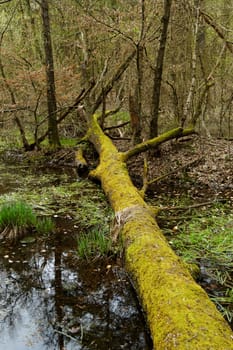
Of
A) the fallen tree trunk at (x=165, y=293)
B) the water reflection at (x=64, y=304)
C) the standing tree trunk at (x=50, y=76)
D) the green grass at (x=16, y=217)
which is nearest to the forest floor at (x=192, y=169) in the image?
the fallen tree trunk at (x=165, y=293)

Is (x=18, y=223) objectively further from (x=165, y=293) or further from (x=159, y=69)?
(x=159, y=69)

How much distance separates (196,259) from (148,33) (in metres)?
6.90

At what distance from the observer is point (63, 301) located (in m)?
3.31

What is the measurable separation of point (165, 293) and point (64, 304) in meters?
1.12

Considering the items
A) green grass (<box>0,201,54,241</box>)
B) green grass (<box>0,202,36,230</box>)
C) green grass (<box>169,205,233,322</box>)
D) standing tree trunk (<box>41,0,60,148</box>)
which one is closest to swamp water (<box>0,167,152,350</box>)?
green grass (<box>0,201,54,241</box>)

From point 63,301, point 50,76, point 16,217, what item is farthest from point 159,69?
point 63,301

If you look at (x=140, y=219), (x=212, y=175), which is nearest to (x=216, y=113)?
(x=212, y=175)

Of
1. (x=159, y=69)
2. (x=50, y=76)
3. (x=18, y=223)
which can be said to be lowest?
(x=18, y=223)

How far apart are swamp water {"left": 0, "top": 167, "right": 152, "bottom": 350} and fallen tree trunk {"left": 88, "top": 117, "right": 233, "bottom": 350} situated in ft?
0.98

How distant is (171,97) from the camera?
11.3m

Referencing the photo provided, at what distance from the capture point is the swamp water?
2816 mm

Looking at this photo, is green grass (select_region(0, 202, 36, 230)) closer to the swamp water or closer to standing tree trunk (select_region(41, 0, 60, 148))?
the swamp water

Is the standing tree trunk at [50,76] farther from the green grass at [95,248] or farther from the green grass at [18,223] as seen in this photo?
the green grass at [95,248]

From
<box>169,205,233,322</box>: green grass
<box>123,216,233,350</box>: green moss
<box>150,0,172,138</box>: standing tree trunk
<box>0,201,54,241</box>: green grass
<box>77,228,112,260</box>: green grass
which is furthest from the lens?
<box>150,0,172,138</box>: standing tree trunk
